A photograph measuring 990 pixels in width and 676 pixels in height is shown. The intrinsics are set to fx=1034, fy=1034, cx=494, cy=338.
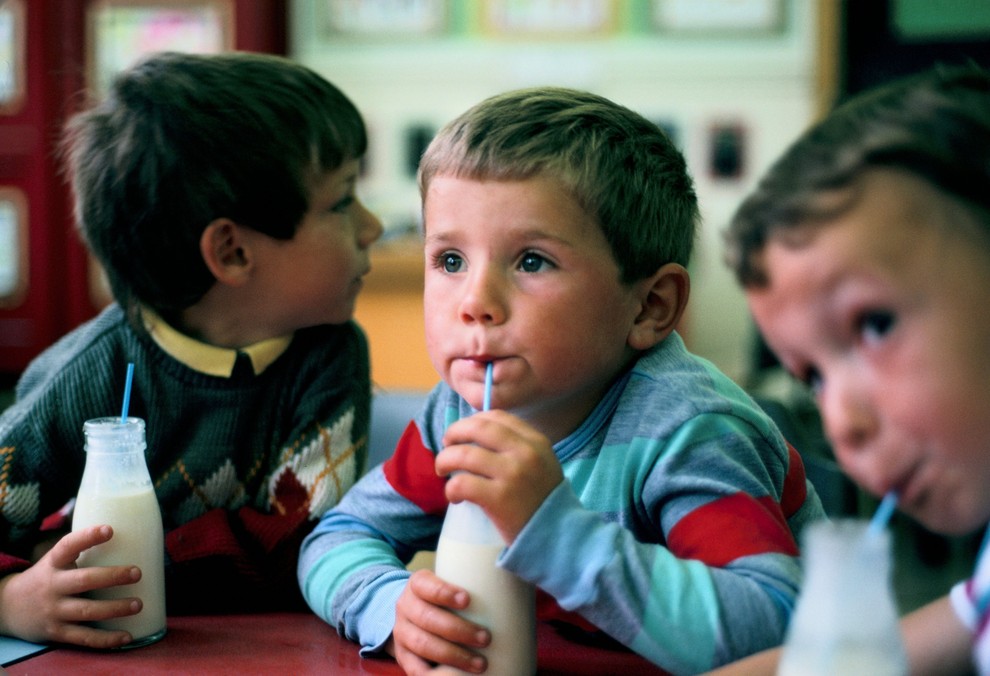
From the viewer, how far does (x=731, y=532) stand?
767 millimetres

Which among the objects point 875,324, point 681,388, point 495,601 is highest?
point 875,324

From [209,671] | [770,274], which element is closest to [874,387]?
[770,274]

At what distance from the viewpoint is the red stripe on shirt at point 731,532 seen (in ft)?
2.49

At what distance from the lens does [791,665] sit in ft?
1.90

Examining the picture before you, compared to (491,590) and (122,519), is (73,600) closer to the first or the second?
(122,519)

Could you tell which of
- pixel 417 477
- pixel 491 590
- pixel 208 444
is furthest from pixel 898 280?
pixel 208 444

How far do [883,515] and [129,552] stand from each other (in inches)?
24.4

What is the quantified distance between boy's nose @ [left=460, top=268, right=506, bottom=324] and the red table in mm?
277

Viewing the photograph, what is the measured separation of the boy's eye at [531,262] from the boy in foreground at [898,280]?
0.88 feet

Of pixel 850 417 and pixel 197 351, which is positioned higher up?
pixel 850 417

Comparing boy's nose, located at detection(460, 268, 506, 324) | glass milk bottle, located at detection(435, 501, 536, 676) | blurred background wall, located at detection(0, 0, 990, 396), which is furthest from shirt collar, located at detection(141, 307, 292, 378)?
blurred background wall, located at detection(0, 0, 990, 396)

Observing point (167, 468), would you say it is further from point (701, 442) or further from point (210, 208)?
point (701, 442)

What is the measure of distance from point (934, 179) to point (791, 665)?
285mm

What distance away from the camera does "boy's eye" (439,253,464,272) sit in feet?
3.05
